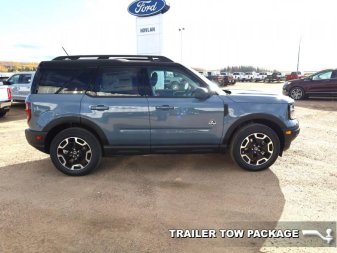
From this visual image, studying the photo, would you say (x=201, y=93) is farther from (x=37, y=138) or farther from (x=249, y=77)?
(x=249, y=77)

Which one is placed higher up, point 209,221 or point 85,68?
point 85,68

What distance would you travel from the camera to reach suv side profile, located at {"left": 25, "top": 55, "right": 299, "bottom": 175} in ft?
15.3

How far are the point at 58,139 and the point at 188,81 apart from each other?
7.40 feet

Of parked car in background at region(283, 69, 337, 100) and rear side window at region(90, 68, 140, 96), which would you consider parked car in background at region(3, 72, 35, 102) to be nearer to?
rear side window at region(90, 68, 140, 96)

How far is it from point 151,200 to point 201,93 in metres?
1.76

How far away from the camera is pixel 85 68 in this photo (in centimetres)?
475

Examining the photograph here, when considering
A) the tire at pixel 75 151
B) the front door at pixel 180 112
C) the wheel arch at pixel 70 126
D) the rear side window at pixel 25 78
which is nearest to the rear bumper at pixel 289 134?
the front door at pixel 180 112

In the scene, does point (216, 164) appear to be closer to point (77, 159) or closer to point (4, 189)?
point (77, 159)

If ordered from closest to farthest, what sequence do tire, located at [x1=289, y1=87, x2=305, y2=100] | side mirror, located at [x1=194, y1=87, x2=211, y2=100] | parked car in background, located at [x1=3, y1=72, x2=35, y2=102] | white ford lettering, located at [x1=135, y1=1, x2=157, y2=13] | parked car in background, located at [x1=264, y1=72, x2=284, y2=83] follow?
1. side mirror, located at [x1=194, y1=87, x2=211, y2=100]
2. parked car in background, located at [x1=3, y1=72, x2=35, y2=102]
3. tire, located at [x1=289, y1=87, x2=305, y2=100]
4. white ford lettering, located at [x1=135, y1=1, x2=157, y2=13]
5. parked car in background, located at [x1=264, y1=72, x2=284, y2=83]

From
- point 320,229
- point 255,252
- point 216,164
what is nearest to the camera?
point 255,252

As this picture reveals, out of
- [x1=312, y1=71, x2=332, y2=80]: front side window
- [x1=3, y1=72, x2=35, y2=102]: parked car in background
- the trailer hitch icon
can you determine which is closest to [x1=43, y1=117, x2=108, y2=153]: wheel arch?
the trailer hitch icon

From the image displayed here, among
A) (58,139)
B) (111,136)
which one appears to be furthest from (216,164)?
(58,139)

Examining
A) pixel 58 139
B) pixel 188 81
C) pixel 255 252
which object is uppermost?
pixel 188 81

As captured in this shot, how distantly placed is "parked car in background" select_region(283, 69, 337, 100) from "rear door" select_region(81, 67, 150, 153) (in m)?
12.4
